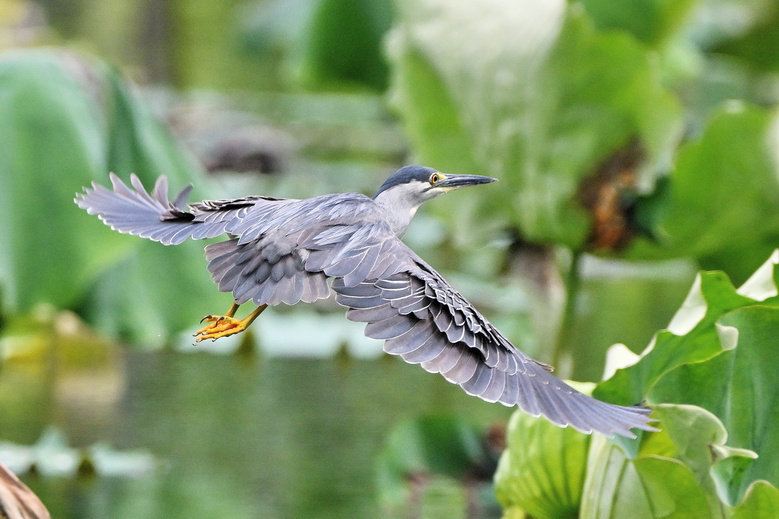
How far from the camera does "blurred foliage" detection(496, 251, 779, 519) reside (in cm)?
111

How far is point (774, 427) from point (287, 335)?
5.09ft

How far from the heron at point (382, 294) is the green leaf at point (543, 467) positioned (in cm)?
31

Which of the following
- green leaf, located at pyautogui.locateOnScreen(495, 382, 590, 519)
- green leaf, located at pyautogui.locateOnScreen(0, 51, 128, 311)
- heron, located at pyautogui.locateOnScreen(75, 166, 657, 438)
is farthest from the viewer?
green leaf, located at pyautogui.locateOnScreen(0, 51, 128, 311)

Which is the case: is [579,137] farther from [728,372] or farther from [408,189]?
[408,189]

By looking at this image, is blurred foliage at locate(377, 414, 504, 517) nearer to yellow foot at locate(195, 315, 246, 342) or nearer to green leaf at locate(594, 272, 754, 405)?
green leaf at locate(594, 272, 754, 405)

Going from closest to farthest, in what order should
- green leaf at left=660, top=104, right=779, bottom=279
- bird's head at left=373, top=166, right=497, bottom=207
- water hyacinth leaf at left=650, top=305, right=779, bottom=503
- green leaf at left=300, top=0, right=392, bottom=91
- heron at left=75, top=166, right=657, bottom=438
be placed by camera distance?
heron at left=75, top=166, right=657, bottom=438
bird's head at left=373, top=166, right=497, bottom=207
water hyacinth leaf at left=650, top=305, right=779, bottom=503
green leaf at left=660, top=104, right=779, bottom=279
green leaf at left=300, top=0, right=392, bottom=91

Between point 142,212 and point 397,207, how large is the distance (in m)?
0.24

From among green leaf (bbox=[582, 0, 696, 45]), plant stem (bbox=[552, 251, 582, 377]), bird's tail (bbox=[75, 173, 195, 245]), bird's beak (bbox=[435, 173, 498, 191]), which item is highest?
bird's beak (bbox=[435, 173, 498, 191])

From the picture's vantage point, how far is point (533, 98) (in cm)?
190

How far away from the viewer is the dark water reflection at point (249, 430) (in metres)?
1.69

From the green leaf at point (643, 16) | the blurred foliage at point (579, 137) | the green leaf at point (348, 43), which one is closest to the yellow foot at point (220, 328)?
the blurred foliage at point (579, 137)

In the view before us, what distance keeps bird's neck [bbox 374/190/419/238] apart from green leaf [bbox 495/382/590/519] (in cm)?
37

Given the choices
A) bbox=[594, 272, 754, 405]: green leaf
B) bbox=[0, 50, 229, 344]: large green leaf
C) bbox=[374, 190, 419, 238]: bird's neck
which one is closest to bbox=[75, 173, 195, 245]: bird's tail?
bbox=[374, 190, 419, 238]: bird's neck

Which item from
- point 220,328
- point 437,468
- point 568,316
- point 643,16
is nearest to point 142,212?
point 220,328
